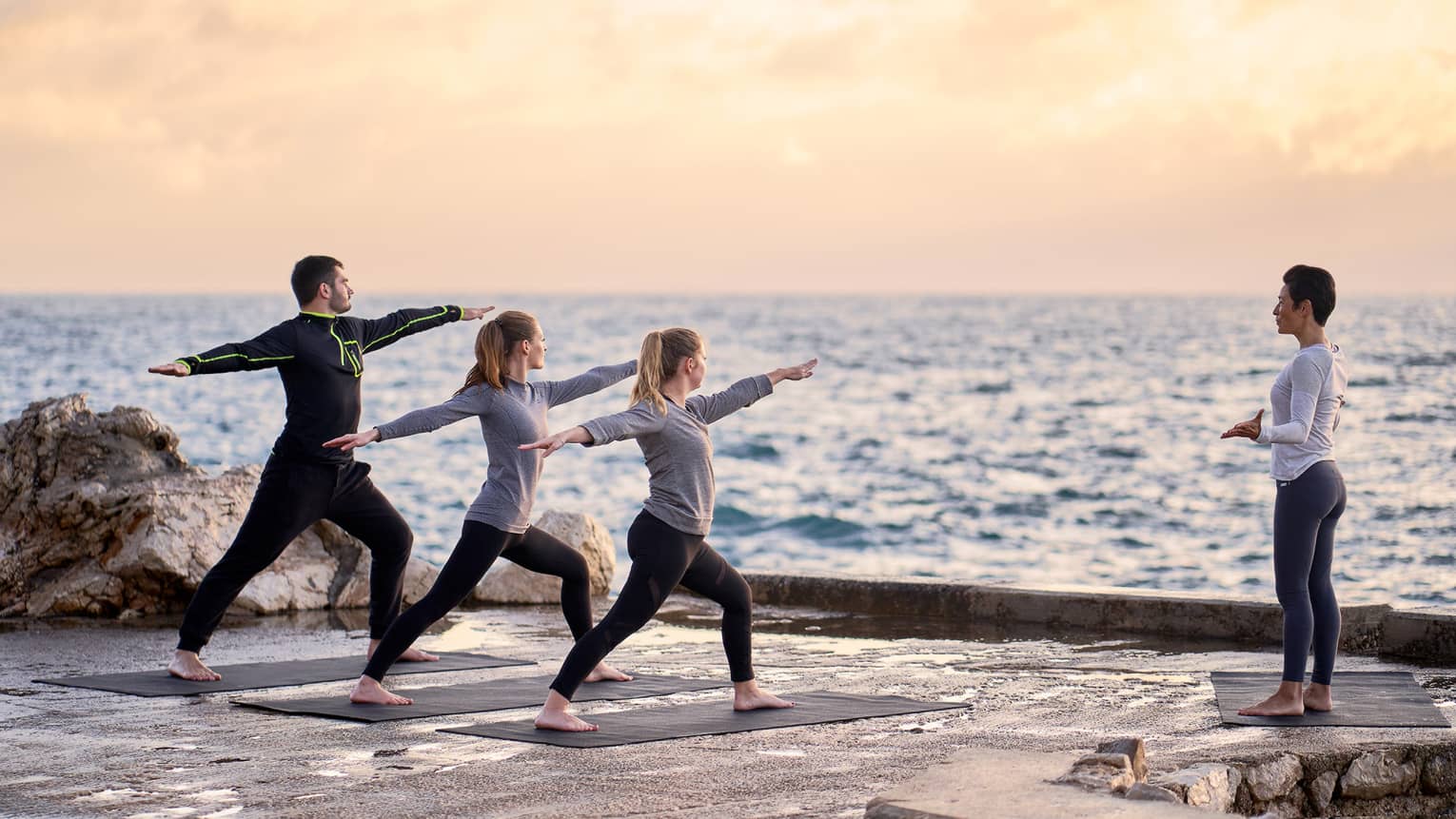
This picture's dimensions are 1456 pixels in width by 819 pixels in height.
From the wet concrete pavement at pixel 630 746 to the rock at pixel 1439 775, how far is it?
175 mm

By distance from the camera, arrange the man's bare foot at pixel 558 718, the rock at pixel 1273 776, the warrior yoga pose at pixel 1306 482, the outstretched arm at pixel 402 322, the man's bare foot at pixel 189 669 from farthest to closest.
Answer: the outstretched arm at pixel 402 322
the man's bare foot at pixel 189 669
the warrior yoga pose at pixel 1306 482
the man's bare foot at pixel 558 718
the rock at pixel 1273 776

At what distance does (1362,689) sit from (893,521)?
878 inches

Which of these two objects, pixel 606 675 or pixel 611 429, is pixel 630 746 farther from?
pixel 606 675

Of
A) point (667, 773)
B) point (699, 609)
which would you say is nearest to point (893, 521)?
point (699, 609)

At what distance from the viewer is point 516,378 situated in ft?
28.2

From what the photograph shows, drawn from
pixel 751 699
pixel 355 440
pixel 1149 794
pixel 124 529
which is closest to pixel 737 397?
pixel 751 699

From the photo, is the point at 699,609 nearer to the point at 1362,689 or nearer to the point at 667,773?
the point at 1362,689

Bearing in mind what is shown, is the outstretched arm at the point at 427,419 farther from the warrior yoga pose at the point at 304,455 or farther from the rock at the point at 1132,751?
the rock at the point at 1132,751

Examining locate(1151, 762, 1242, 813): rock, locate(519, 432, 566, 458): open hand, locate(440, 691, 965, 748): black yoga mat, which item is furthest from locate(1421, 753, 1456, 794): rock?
locate(519, 432, 566, 458): open hand

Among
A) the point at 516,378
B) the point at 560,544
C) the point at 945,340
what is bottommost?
the point at 560,544

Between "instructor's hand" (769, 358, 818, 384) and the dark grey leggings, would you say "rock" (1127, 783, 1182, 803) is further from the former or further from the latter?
"instructor's hand" (769, 358, 818, 384)

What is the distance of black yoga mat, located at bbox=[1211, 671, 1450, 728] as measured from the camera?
7.63 m

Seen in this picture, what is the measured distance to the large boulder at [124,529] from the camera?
1219 cm

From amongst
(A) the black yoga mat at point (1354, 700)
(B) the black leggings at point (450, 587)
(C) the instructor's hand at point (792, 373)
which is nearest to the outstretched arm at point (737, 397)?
(C) the instructor's hand at point (792, 373)
